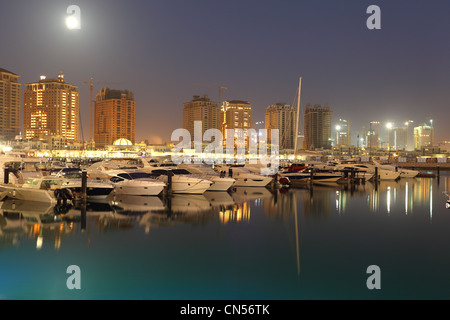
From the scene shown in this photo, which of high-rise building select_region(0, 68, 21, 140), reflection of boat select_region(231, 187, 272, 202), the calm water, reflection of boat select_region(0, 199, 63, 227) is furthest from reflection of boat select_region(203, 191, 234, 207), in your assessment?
high-rise building select_region(0, 68, 21, 140)

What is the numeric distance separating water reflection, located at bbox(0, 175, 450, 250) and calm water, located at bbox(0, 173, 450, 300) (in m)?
0.09

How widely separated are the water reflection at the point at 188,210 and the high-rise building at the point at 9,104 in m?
192

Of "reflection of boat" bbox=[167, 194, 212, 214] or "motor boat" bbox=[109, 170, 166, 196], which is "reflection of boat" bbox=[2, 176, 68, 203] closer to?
"motor boat" bbox=[109, 170, 166, 196]

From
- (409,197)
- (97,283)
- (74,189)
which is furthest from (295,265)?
(409,197)

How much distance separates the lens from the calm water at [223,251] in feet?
33.0

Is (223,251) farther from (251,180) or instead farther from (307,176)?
(307,176)

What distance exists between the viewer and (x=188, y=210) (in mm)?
21406

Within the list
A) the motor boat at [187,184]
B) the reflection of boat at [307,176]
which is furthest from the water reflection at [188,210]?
the reflection of boat at [307,176]

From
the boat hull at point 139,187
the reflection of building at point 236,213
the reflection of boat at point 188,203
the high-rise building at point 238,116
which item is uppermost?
the high-rise building at point 238,116

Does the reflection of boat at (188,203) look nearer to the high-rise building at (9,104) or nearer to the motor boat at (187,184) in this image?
the motor boat at (187,184)

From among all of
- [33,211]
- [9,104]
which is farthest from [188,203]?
[9,104]

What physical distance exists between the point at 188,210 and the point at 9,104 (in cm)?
20356
